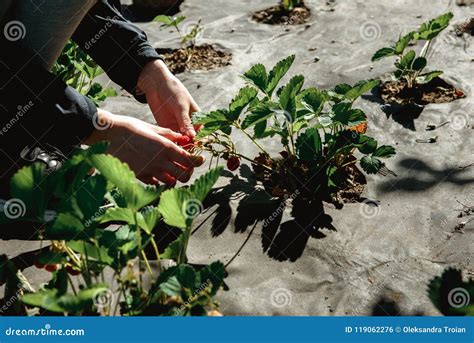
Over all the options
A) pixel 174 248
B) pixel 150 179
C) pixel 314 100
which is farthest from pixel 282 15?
pixel 174 248

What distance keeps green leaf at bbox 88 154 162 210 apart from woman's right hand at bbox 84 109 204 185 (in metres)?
0.47

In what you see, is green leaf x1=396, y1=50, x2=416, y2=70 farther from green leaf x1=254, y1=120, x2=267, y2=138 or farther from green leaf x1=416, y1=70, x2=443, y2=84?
green leaf x1=254, y1=120, x2=267, y2=138

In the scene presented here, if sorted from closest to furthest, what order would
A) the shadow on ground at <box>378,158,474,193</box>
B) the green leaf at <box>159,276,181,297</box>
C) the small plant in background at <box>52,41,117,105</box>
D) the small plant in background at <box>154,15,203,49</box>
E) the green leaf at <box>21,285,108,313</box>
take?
the green leaf at <box>21,285,108,313</box>, the green leaf at <box>159,276,181,297</box>, the shadow on ground at <box>378,158,474,193</box>, the small plant in background at <box>52,41,117,105</box>, the small plant in background at <box>154,15,203,49</box>

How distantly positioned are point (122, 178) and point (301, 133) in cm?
92

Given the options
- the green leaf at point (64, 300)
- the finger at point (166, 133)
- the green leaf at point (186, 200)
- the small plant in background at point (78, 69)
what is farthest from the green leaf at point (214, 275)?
the small plant in background at point (78, 69)

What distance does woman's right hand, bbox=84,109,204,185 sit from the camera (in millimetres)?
1794

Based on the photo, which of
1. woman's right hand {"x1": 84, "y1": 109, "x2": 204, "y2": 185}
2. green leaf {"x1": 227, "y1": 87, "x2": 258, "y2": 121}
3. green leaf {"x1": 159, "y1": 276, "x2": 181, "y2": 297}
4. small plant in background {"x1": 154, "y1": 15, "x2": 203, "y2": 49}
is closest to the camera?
green leaf {"x1": 159, "y1": 276, "x2": 181, "y2": 297}

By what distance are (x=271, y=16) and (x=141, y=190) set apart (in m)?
2.82

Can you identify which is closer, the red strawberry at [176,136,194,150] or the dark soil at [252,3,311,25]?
the red strawberry at [176,136,194,150]

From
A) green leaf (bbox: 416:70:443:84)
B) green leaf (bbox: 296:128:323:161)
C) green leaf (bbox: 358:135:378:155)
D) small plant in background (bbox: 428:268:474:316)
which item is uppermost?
small plant in background (bbox: 428:268:474:316)

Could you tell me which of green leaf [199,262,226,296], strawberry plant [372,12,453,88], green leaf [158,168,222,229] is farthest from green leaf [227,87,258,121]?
strawberry plant [372,12,453,88]

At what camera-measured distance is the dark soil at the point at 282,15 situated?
382cm

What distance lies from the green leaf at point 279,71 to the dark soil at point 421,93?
93cm

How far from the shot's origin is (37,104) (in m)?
1.80
